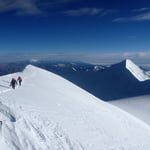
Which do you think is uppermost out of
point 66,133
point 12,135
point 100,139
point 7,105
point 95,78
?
point 7,105

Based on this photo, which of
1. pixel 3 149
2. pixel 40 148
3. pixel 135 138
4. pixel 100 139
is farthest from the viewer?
pixel 135 138

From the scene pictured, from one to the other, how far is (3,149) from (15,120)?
264 cm

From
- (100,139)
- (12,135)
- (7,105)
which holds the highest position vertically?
(7,105)

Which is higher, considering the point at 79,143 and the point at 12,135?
the point at 12,135

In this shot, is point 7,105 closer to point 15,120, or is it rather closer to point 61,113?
point 15,120

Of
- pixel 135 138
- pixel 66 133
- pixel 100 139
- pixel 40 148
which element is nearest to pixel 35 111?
pixel 66 133

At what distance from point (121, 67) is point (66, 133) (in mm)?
91203

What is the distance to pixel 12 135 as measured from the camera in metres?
9.72

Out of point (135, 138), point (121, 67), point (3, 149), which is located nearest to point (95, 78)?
point (121, 67)

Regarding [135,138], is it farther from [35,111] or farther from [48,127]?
Result: [35,111]

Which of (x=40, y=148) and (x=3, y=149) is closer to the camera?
(x=3, y=149)

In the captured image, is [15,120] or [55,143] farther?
[15,120]

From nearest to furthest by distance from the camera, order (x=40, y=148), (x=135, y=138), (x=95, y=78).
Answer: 1. (x=40, y=148)
2. (x=135, y=138)
3. (x=95, y=78)

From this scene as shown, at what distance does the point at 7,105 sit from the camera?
12828 millimetres
